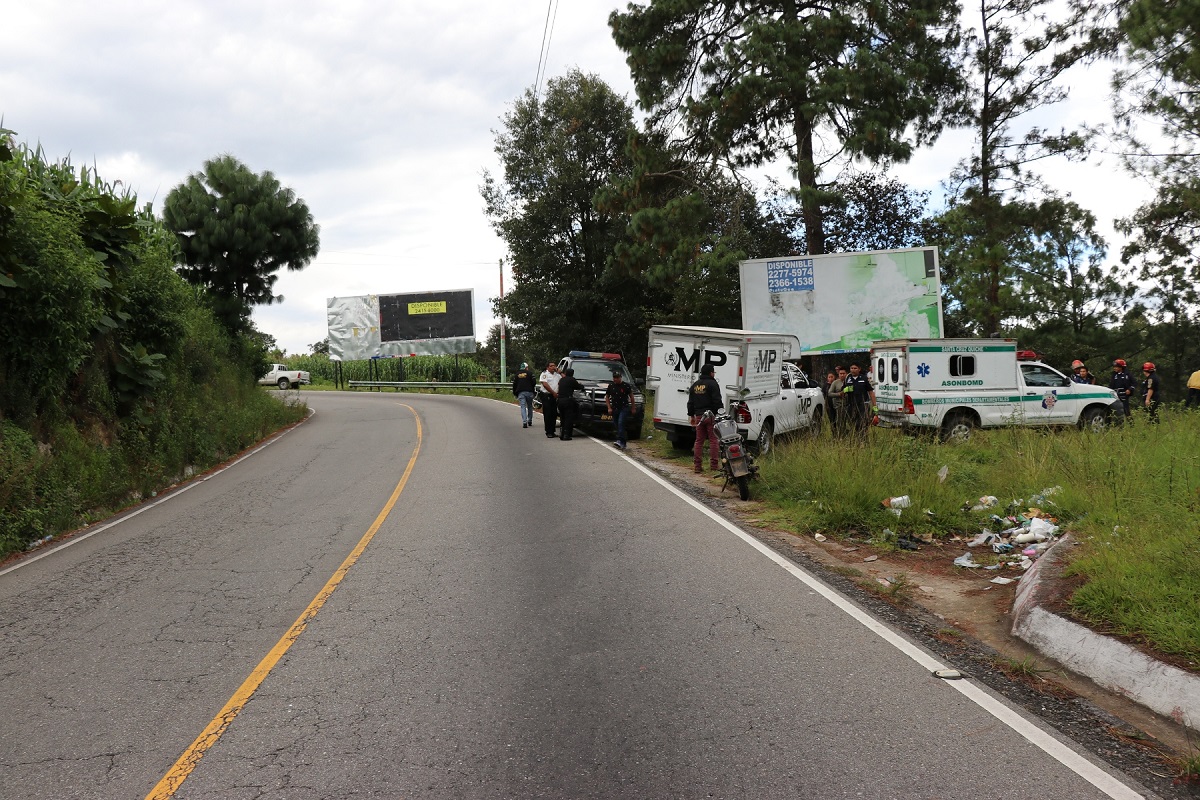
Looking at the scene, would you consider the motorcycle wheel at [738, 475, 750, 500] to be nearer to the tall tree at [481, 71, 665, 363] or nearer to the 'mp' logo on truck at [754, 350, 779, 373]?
the 'mp' logo on truck at [754, 350, 779, 373]

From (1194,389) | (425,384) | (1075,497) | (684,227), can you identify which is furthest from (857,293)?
(425,384)

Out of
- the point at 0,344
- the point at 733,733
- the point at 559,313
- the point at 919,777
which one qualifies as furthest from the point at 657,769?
the point at 559,313

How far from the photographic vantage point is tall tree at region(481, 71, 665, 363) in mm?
32875

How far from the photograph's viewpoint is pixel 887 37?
23203 millimetres

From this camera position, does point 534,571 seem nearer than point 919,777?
No

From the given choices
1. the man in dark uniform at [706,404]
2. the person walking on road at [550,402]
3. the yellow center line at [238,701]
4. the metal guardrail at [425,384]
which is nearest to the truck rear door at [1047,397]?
the man in dark uniform at [706,404]

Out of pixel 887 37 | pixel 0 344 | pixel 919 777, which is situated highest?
pixel 887 37

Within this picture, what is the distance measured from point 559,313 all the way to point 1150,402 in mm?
22281

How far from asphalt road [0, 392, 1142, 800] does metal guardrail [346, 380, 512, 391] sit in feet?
121

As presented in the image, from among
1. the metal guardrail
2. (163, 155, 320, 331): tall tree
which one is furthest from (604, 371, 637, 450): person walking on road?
the metal guardrail

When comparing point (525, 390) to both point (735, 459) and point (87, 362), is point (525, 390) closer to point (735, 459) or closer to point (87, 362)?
point (87, 362)

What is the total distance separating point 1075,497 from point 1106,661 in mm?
4455

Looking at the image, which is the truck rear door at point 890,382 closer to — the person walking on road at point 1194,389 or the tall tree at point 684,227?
the person walking on road at point 1194,389

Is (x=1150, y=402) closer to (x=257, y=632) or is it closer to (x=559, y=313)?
(x=257, y=632)
